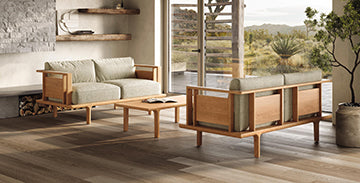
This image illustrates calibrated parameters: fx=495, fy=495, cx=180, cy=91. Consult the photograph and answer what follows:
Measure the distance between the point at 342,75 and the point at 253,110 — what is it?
2.30 meters

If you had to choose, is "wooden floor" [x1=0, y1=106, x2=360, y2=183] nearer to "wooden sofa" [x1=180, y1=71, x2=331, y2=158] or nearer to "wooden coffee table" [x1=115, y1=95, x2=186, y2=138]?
"wooden coffee table" [x1=115, y1=95, x2=186, y2=138]

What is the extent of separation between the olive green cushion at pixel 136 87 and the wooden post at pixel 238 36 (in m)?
1.39

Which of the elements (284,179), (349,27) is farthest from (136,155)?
(349,27)

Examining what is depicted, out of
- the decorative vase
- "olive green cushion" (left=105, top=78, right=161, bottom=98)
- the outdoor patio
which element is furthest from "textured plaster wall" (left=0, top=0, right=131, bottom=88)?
the decorative vase

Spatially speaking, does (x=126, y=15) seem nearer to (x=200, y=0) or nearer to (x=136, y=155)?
(x=200, y=0)

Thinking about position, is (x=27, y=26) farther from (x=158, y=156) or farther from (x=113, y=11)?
(x=158, y=156)

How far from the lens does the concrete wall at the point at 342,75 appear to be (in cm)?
627

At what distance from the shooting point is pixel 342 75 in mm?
6359

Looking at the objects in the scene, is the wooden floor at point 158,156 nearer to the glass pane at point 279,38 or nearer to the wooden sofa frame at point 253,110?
the wooden sofa frame at point 253,110

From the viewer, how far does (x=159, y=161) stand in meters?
4.56

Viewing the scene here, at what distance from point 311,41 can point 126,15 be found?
3.51 metres

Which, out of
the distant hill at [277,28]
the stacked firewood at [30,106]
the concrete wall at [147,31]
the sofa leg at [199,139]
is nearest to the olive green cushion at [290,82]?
the sofa leg at [199,139]

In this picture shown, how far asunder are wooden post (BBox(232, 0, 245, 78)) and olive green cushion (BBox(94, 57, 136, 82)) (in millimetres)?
1659

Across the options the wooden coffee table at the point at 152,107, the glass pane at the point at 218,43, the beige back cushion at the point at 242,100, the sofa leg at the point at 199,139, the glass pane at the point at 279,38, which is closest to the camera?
the beige back cushion at the point at 242,100
